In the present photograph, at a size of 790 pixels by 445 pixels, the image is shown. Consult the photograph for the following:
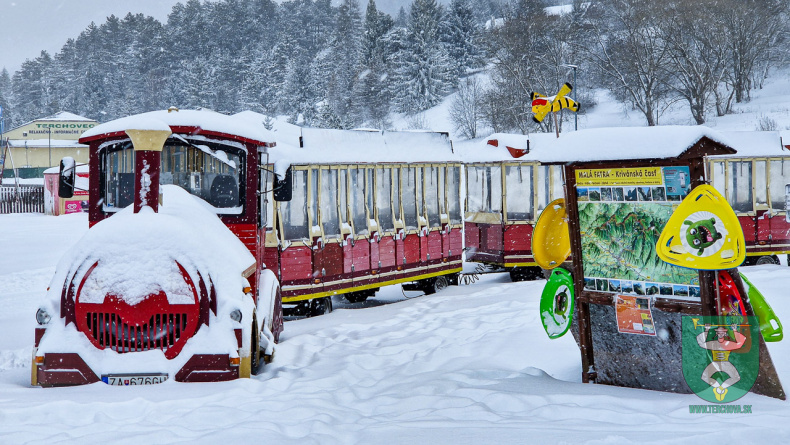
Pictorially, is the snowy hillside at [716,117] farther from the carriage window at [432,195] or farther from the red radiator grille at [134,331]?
the red radiator grille at [134,331]

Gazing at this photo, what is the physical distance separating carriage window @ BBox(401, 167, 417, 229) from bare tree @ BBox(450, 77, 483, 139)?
123 ft

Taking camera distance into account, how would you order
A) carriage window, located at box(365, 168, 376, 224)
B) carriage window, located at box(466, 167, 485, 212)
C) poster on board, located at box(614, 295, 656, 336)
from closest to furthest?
poster on board, located at box(614, 295, 656, 336)
carriage window, located at box(365, 168, 376, 224)
carriage window, located at box(466, 167, 485, 212)

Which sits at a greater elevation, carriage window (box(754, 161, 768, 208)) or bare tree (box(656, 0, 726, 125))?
bare tree (box(656, 0, 726, 125))

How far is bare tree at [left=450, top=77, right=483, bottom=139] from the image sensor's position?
52.5 metres

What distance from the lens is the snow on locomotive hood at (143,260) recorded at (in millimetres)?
5555

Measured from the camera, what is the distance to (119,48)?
284 ft

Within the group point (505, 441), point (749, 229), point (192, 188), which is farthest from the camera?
point (749, 229)

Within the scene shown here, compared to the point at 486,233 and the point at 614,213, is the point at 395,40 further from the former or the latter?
the point at 614,213

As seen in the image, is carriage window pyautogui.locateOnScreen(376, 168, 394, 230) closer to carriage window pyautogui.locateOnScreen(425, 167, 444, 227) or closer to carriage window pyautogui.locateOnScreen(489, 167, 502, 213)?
carriage window pyautogui.locateOnScreen(425, 167, 444, 227)

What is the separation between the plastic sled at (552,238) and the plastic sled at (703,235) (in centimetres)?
131

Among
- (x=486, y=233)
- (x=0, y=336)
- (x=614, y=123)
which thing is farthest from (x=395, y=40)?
(x=0, y=336)

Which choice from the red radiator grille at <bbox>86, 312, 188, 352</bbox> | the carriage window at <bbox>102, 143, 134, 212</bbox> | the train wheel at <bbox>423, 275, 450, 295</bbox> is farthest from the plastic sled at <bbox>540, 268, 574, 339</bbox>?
the train wheel at <bbox>423, 275, 450, 295</bbox>

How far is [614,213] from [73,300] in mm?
Answer: 4443

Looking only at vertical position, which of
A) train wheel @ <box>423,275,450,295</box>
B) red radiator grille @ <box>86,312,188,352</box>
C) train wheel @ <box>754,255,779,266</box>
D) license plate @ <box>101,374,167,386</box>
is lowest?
train wheel @ <box>423,275,450,295</box>
